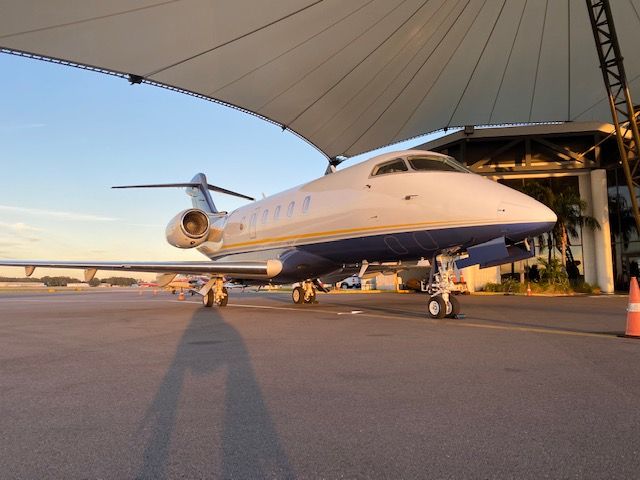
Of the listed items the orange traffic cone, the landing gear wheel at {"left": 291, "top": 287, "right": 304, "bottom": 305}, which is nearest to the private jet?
the landing gear wheel at {"left": 291, "top": 287, "right": 304, "bottom": 305}

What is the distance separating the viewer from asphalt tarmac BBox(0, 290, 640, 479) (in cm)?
246

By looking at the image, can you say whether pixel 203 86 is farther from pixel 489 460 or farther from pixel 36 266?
pixel 489 460

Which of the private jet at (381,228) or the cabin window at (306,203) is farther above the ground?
the cabin window at (306,203)

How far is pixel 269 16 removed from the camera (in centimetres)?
1591

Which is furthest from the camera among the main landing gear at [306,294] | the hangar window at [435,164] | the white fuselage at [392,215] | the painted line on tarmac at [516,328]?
the main landing gear at [306,294]

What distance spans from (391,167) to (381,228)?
4.55 ft

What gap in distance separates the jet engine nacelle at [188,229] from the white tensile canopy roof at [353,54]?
220 inches

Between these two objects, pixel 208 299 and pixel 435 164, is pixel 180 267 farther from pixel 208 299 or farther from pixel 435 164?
pixel 435 164

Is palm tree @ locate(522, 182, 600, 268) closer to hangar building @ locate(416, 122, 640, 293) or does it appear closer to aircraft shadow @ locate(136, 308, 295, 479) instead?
hangar building @ locate(416, 122, 640, 293)

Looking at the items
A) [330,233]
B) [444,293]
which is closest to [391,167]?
[330,233]

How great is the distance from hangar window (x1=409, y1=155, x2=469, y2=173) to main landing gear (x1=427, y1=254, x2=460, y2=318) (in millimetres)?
1860

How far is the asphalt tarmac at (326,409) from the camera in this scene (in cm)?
246

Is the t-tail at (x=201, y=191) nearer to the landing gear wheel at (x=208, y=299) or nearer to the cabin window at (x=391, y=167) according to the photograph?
the landing gear wheel at (x=208, y=299)

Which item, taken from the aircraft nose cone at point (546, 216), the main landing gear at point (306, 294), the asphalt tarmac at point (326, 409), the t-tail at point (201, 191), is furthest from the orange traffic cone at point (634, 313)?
the t-tail at point (201, 191)
